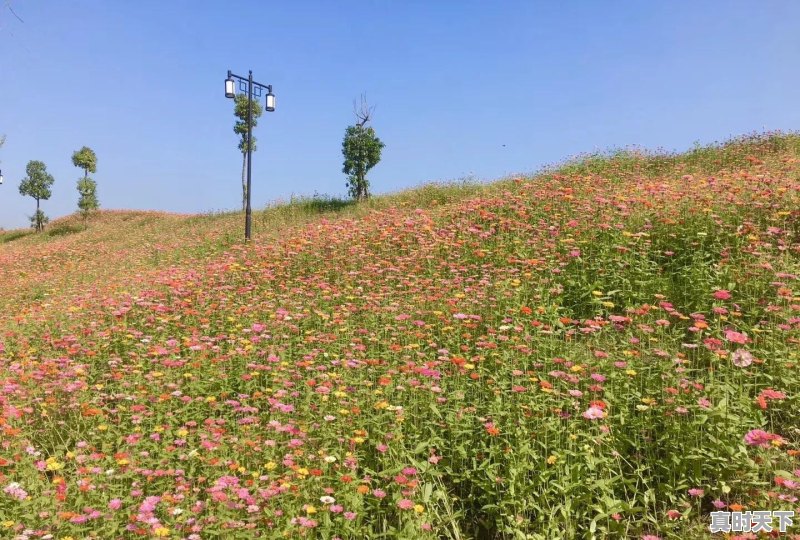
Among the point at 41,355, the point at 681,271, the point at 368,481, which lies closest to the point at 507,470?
the point at 368,481

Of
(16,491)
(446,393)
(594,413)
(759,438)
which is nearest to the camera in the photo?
(759,438)

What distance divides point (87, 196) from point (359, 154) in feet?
67.4

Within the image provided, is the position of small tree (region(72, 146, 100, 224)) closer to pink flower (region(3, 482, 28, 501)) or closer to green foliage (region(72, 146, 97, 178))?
green foliage (region(72, 146, 97, 178))

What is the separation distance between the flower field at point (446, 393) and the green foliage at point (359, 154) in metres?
14.7

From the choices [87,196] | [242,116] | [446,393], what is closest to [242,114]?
[242,116]

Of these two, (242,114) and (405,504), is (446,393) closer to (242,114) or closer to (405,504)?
(405,504)

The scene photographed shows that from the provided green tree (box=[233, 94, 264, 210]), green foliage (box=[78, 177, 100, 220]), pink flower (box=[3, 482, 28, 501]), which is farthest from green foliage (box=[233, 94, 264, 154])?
pink flower (box=[3, 482, 28, 501])

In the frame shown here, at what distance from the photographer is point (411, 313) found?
19.2ft

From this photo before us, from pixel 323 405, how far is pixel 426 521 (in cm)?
127

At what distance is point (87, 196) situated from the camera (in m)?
31.9

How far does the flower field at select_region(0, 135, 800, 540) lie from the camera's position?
308cm

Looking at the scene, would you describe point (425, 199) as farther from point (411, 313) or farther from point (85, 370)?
point (85, 370)

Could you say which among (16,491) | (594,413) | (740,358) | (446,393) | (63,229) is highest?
(63,229)

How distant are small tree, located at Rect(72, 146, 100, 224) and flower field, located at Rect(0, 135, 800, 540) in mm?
28221
